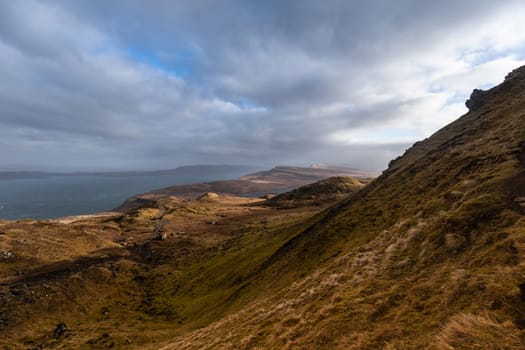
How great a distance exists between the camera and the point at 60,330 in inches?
1473

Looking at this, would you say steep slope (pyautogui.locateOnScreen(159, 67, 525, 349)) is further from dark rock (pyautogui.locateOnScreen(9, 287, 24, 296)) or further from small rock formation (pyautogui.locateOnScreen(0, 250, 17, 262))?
small rock formation (pyautogui.locateOnScreen(0, 250, 17, 262))

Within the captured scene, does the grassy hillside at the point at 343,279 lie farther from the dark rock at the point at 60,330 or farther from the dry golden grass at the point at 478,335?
the dark rock at the point at 60,330

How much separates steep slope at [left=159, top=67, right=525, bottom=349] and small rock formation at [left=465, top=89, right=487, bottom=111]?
52.1 m

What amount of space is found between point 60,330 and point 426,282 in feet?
160

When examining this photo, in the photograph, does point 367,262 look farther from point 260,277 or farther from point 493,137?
point 493,137

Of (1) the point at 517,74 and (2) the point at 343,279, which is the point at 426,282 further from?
(1) the point at 517,74

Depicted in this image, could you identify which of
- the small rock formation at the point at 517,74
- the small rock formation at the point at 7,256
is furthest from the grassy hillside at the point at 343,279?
the small rock formation at the point at 517,74

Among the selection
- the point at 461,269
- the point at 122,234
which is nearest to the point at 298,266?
the point at 461,269

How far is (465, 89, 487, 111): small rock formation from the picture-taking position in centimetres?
7419

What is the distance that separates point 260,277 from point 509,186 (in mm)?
30681

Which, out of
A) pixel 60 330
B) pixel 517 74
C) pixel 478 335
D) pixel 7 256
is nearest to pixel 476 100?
pixel 517 74

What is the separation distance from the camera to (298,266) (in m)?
32.8

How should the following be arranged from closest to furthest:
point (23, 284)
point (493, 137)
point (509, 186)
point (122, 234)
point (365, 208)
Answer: point (509, 186)
point (493, 137)
point (365, 208)
point (23, 284)
point (122, 234)

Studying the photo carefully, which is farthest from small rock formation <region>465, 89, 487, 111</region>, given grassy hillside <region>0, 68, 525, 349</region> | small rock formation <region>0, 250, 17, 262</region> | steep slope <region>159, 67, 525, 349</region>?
small rock formation <region>0, 250, 17, 262</region>
